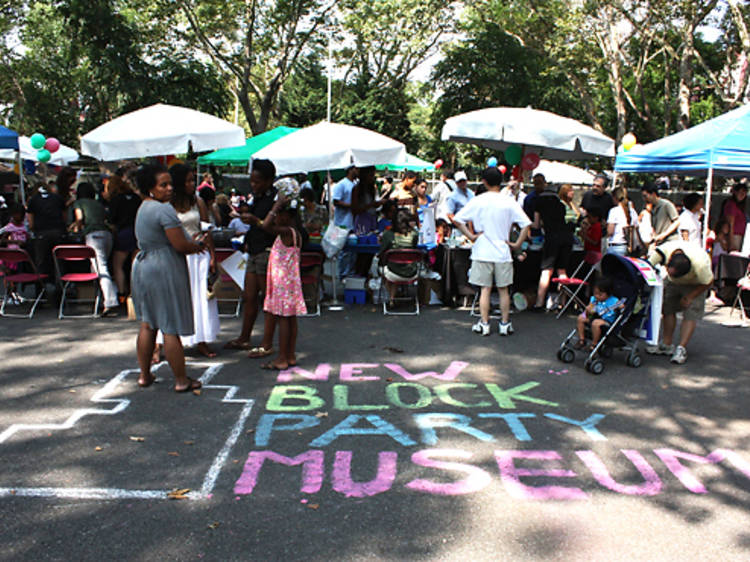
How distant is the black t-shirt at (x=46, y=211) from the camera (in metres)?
8.83

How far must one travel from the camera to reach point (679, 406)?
17.7 ft

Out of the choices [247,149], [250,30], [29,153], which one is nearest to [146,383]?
[247,149]

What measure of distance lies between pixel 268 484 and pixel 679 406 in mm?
3533

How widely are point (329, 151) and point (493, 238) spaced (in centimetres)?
267

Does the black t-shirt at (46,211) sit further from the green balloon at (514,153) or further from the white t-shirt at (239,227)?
the green balloon at (514,153)

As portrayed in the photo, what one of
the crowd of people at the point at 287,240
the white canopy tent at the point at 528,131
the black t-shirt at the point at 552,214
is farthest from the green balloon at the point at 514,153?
the black t-shirt at the point at 552,214

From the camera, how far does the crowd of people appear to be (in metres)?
5.20

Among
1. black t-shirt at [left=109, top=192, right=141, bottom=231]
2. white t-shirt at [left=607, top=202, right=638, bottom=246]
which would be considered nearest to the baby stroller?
white t-shirt at [left=607, top=202, right=638, bottom=246]

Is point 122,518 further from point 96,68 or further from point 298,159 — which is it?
point 96,68

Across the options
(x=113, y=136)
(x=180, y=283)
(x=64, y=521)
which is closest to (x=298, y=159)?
(x=113, y=136)

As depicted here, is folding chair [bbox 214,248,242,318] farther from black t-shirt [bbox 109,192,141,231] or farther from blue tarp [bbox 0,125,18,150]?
blue tarp [bbox 0,125,18,150]

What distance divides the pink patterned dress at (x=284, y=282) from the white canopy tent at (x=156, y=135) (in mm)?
3306

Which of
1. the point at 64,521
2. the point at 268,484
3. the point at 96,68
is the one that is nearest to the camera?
the point at 64,521

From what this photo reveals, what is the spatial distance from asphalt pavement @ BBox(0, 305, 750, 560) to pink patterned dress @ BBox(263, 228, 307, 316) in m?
0.64
